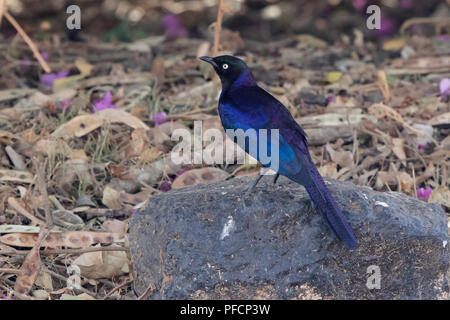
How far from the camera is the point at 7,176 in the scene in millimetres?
4434

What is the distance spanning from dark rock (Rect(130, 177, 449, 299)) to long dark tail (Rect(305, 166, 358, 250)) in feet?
0.20

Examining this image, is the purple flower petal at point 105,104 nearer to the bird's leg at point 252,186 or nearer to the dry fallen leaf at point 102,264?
the dry fallen leaf at point 102,264

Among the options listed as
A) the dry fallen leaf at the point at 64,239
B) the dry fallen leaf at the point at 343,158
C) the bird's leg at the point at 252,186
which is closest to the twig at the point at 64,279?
the dry fallen leaf at the point at 64,239

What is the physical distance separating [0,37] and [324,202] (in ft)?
14.7

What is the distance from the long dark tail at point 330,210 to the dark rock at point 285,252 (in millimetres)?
61

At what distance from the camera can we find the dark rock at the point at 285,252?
3.08m

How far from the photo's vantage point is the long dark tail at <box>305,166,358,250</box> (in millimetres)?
3059

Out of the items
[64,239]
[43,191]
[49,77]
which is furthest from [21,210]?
→ [49,77]

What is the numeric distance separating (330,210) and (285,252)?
0.81ft

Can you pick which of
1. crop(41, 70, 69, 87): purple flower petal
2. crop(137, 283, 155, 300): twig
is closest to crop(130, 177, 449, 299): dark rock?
crop(137, 283, 155, 300): twig

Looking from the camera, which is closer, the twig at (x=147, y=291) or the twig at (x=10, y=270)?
the twig at (x=147, y=291)

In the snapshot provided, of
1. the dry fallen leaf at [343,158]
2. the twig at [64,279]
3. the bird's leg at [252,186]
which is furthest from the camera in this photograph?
the dry fallen leaf at [343,158]

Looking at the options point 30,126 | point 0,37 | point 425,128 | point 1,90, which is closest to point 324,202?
point 425,128

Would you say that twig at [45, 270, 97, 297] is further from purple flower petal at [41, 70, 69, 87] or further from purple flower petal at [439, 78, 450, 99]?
purple flower petal at [439, 78, 450, 99]
